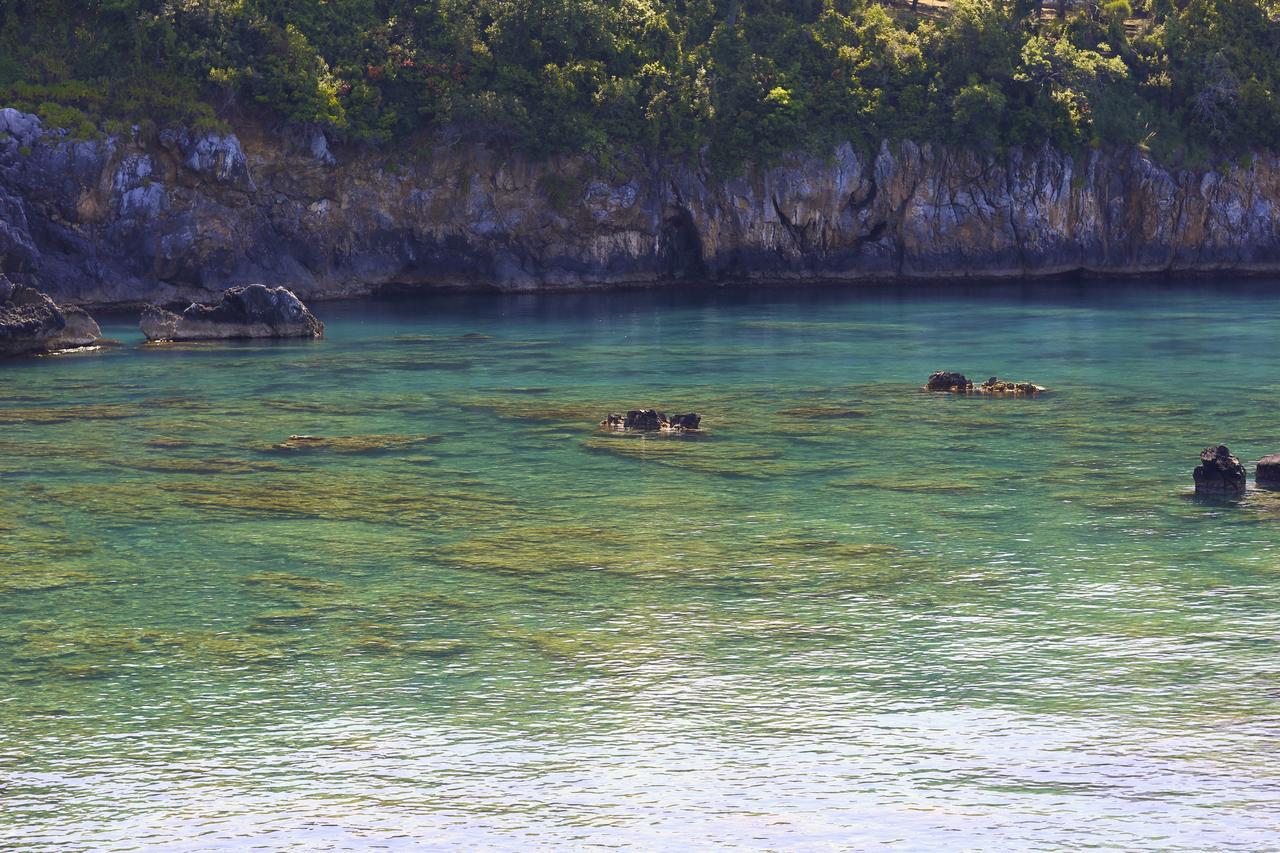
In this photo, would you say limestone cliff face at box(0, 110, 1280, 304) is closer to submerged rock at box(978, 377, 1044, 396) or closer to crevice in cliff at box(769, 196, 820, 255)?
crevice in cliff at box(769, 196, 820, 255)

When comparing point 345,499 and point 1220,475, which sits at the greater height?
point 1220,475

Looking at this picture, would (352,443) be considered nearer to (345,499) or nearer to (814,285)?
(345,499)

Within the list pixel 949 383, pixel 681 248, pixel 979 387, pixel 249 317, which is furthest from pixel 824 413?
pixel 681 248

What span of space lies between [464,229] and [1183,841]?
68.2 m

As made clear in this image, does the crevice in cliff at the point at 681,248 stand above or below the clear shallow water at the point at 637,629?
above

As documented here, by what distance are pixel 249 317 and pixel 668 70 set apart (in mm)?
33125

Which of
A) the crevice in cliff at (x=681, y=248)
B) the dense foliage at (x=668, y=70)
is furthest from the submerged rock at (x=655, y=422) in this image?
the crevice in cliff at (x=681, y=248)

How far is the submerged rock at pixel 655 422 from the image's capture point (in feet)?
96.9

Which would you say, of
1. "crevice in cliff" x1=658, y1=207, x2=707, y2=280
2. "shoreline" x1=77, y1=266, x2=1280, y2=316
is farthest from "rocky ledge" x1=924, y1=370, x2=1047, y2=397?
"crevice in cliff" x1=658, y1=207, x2=707, y2=280

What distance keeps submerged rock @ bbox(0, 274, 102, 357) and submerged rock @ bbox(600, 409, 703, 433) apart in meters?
24.1

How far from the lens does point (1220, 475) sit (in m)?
22.2

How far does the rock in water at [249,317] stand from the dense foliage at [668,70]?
1882 cm

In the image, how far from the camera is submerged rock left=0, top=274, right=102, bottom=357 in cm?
4594

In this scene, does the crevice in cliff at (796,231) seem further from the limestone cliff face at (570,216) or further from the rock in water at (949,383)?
the rock in water at (949,383)
